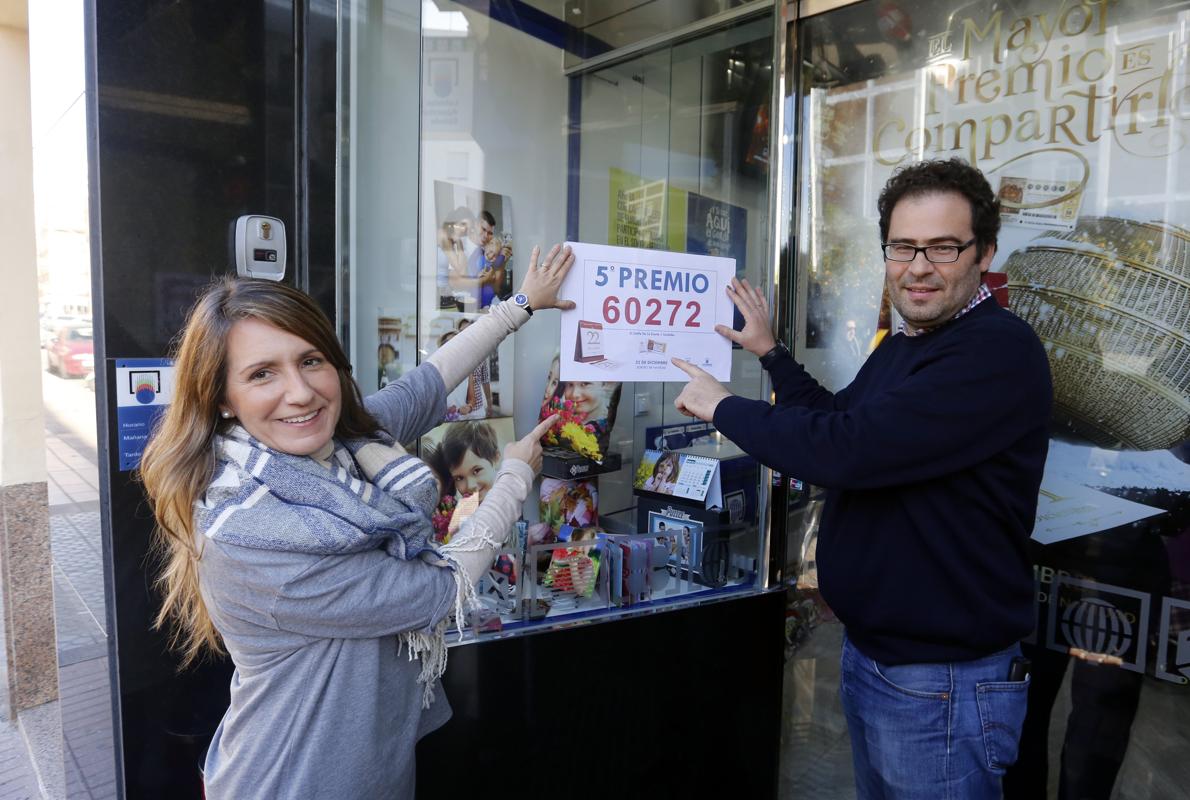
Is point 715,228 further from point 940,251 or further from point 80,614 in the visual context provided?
point 80,614

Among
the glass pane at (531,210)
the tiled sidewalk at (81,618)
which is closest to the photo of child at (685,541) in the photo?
the glass pane at (531,210)

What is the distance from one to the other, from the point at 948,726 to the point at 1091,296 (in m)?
1.44

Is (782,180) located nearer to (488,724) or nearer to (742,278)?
(742,278)

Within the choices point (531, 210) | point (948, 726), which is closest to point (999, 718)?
point (948, 726)

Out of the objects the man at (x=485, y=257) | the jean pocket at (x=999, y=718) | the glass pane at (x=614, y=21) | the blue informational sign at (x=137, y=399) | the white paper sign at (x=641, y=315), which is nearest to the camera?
the jean pocket at (x=999, y=718)

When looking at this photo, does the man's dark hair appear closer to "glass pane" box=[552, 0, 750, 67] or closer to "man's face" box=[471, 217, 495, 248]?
"man's face" box=[471, 217, 495, 248]

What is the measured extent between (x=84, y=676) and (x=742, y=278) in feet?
8.06

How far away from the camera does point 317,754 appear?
4.09ft

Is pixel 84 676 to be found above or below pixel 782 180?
below

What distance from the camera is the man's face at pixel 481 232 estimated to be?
2.57 metres

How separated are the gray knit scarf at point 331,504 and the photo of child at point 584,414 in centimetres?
122

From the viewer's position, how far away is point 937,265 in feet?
5.37

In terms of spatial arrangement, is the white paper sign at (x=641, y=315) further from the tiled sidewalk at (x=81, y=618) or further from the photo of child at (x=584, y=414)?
the tiled sidewalk at (x=81, y=618)

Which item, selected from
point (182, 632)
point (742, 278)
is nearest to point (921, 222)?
point (742, 278)
